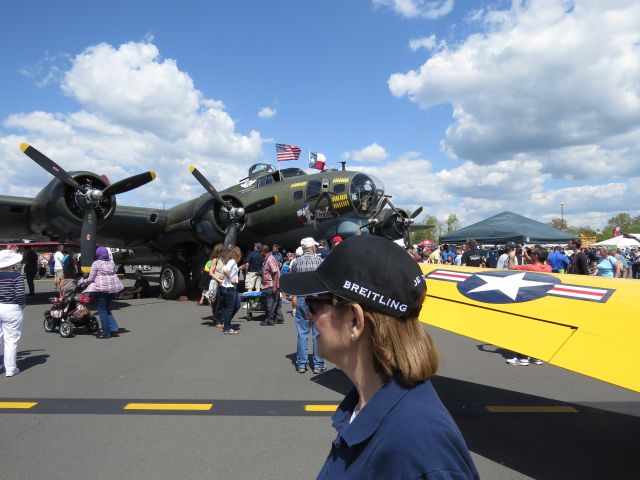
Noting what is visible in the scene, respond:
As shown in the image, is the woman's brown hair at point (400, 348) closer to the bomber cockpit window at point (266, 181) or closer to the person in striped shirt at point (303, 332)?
the person in striped shirt at point (303, 332)

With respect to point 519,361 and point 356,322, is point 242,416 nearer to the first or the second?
point 356,322

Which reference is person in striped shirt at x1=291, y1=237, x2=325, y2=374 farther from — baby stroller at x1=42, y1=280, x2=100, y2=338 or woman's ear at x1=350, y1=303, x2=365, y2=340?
baby stroller at x1=42, y1=280, x2=100, y2=338

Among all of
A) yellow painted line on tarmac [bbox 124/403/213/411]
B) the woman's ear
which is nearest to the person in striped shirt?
yellow painted line on tarmac [bbox 124/403/213/411]

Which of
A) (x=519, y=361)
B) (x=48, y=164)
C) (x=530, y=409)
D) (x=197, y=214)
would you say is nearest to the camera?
(x=530, y=409)

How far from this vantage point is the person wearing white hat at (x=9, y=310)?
656 centimetres

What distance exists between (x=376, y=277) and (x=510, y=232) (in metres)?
24.0

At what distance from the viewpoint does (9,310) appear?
6.61m

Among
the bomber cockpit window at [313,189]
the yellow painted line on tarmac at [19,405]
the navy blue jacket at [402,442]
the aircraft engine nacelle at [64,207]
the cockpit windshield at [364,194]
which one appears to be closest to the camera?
the navy blue jacket at [402,442]

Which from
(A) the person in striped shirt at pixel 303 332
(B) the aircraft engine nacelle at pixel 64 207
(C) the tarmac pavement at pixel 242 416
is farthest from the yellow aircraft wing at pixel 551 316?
(B) the aircraft engine nacelle at pixel 64 207

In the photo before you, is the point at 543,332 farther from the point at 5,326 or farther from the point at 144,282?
the point at 144,282

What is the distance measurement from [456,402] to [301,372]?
7.68 feet

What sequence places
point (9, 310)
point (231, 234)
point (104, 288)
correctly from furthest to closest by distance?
point (231, 234) → point (104, 288) → point (9, 310)

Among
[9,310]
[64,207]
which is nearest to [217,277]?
[9,310]

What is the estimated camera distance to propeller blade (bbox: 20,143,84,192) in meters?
12.3
